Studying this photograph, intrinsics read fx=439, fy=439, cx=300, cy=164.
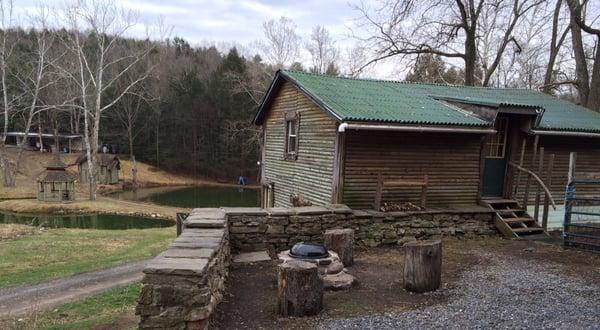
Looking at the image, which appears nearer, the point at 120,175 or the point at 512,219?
the point at 512,219

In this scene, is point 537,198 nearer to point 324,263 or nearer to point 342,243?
point 342,243

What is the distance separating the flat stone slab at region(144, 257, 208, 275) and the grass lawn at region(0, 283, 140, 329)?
2.36m

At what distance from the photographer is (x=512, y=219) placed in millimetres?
10391

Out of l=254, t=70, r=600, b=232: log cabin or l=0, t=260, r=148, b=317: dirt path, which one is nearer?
l=0, t=260, r=148, b=317: dirt path

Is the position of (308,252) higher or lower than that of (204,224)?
lower

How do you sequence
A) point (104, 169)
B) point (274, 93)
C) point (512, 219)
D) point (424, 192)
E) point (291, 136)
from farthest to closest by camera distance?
point (104, 169) → point (274, 93) → point (291, 136) → point (512, 219) → point (424, 192)

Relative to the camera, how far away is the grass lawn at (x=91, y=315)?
6348 mm

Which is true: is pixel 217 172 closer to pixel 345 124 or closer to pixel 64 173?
pixel 64 173

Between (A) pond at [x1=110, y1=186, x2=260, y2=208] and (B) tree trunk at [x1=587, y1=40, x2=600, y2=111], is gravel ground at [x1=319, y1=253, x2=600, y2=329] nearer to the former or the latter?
(B) tree trunk at [x1=587, y1=40, x2=600, y2=111]

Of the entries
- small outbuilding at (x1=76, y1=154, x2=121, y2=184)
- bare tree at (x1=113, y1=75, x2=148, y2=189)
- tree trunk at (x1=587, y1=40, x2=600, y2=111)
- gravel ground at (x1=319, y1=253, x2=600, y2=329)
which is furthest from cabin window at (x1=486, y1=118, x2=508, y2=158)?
bare tree at (x1=113, y1=75, x2=148, y2=189)

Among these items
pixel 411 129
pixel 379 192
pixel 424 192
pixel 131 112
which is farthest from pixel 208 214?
pixel 131 112

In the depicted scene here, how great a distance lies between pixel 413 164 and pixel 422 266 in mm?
4746

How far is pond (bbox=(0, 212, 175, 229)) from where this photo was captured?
72.1 feet

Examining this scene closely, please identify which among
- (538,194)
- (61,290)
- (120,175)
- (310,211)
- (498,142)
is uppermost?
(498,142)
